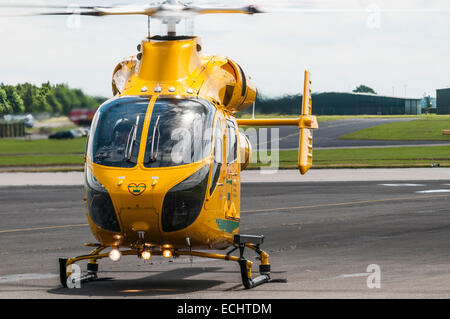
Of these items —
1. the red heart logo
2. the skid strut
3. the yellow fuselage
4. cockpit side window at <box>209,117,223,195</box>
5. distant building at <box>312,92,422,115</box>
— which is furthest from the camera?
distant building at <box>312,92,422,115</box>

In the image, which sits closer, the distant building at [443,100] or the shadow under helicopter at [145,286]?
the shadow under helicopter at [145,286]

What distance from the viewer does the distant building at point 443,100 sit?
42.8 meters

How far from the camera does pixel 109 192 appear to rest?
1266 centimetres

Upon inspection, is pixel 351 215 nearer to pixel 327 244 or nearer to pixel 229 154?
pixel 327 244

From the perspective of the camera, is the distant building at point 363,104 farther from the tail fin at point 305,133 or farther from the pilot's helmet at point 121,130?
the pilot's helmet at point 121,130

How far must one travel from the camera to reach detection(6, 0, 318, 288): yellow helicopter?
1265 cm

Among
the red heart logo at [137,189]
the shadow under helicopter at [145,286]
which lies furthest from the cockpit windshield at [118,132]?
the shadow under helicopter at [145,286]

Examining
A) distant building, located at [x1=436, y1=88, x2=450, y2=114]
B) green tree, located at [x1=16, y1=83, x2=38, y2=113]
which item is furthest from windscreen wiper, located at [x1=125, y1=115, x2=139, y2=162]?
distant building, located at [x1=436, y1=88, x2=450, y2=114]

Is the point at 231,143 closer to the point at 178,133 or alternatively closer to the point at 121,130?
the point at 178,133

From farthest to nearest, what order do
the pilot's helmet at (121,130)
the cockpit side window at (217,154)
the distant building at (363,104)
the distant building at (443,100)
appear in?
the distant building at (443,100)
the distant building at (363,104)
the cockpit side window at (217,154)
the pilot's helmet at (121,130)

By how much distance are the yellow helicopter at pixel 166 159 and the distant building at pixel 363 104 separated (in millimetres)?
14769

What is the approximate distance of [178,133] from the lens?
512 inches

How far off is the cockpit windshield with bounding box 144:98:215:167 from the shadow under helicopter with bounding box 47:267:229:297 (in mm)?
2124

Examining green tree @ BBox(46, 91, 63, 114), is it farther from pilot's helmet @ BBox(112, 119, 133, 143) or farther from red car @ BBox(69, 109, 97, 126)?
pilot's helmet @ BBox(112, 119, 133, 143)
